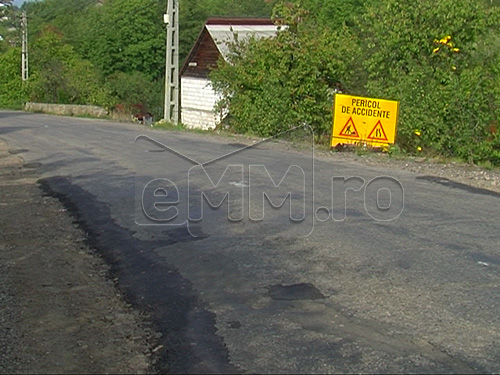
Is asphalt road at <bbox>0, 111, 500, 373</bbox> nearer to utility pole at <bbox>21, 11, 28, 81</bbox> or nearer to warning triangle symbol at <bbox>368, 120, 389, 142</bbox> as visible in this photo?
warning triangle symbol at <bbox>368, 120, 389, 142</bbox>

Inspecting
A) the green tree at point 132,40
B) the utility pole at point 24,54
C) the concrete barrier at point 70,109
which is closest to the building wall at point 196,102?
the concrete barrier at point 70,109

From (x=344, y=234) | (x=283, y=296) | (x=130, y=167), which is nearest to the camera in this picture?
(x=283, y=296)

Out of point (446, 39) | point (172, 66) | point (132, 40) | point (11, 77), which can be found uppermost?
point (132, 40)

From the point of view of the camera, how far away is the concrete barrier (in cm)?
4627

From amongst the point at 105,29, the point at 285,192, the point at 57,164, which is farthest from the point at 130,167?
the point at 105,29

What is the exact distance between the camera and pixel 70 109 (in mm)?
48281

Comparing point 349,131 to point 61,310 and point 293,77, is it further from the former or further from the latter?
point 61,310

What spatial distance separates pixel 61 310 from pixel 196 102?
1554 inches

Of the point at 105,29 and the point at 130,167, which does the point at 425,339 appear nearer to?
the point at 130,167

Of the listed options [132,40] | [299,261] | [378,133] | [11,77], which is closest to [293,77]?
[378,133]

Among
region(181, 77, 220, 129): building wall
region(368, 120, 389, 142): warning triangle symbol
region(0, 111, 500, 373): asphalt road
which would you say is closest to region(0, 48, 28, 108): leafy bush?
region(181, 77, 220, 129): building wall

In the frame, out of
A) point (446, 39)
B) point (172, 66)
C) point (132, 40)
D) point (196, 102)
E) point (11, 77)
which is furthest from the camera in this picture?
point (132, 40)

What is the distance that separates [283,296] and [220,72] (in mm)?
25105

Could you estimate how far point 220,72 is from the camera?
31516mm
